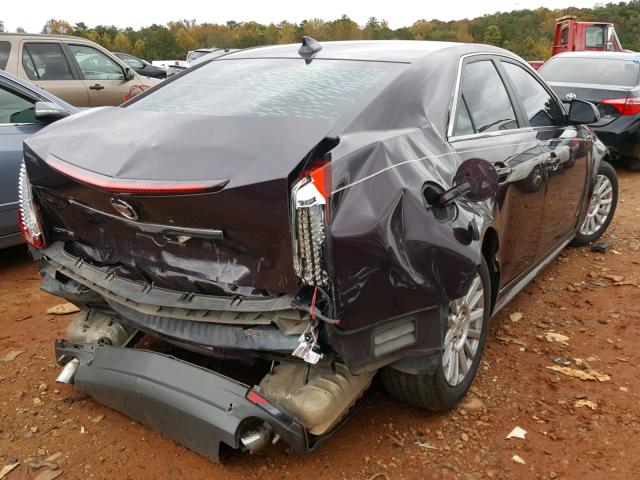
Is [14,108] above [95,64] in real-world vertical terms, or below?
above

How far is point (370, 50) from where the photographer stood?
3.11m

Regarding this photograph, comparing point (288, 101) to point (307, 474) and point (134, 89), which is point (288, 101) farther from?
point (134, 89)

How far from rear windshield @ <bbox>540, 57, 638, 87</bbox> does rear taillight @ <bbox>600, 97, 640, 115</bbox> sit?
36cm

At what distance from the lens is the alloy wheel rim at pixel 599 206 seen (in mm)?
5086

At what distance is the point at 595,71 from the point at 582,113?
16.3 ft

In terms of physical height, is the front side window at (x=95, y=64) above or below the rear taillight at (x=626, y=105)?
above

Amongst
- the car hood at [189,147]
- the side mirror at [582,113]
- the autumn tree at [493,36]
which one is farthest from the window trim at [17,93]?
the autumn tree at [493,36]

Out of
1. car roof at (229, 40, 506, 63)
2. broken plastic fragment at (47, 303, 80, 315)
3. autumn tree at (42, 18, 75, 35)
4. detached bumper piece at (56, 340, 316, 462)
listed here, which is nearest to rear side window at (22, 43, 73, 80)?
broken plastic fragment at (47, 303, 80, 315)

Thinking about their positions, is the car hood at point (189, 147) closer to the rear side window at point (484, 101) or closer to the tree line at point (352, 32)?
the rear side window at point (484, 101)

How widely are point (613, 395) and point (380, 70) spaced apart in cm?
197

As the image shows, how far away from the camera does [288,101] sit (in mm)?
2598

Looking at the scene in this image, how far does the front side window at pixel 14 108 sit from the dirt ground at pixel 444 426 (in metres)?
1.79

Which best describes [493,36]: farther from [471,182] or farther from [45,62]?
[471,182]

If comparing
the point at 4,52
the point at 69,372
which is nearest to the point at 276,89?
the point at 69,372
